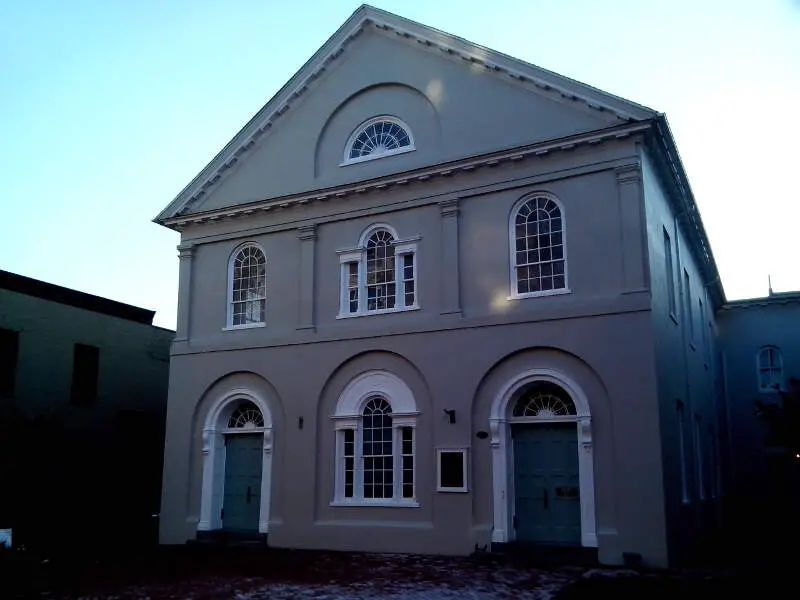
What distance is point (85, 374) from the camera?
2347 centimetres

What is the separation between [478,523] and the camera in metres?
15.5

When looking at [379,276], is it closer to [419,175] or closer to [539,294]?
[419,175]

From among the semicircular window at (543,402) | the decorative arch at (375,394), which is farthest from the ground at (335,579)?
the decorative arch at (375,394)

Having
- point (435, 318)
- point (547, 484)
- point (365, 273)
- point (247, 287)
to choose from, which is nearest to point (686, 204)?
point (435, 318)

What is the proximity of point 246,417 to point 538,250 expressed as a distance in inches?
316

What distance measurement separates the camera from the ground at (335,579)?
1173cm

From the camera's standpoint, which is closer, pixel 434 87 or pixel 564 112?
pixel 564 112

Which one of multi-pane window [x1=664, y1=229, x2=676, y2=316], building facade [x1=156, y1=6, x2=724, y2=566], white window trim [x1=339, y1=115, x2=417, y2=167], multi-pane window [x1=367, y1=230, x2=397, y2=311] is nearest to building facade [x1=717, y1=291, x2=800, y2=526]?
building facade [x1=156, y1=6, x2=724, y2=566]

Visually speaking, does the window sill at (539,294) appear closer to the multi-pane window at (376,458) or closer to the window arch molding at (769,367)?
the multi-pane window at (376,458)

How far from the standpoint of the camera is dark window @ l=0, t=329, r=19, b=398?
21.1m

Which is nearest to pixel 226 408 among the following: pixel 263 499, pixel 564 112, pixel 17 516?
pixel 263 499

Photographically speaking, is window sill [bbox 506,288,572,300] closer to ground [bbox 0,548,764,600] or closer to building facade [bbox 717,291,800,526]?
ground [bbox 0,548,764,600]

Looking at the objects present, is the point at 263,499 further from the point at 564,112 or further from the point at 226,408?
the point at 564,112

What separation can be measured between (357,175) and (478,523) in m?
8.05
